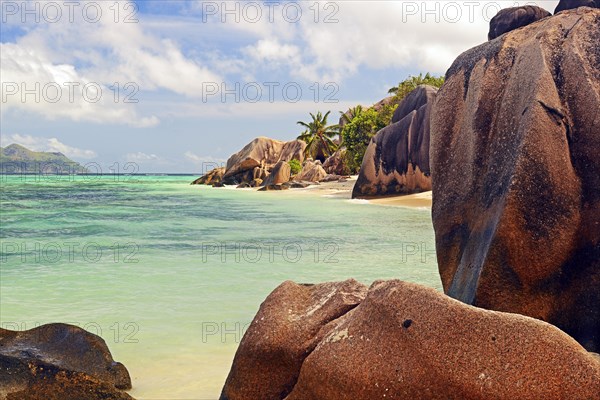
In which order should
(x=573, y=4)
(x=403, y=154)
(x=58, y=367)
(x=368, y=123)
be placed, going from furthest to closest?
(x=368, y=123), (x=403, y=154), (x=573, y=4), (x=58, y=367)

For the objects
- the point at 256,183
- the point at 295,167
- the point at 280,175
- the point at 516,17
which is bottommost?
the point at 256,183

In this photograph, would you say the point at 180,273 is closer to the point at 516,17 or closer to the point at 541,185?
the point at 516,17

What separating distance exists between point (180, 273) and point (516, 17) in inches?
272

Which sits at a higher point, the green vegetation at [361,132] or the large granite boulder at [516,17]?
the green vegetation at [361,132]

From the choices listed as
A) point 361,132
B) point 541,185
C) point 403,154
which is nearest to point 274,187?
point 361,132

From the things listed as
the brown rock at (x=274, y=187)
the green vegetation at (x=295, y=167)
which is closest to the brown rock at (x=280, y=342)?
the brown rock at (x=274, y=187)

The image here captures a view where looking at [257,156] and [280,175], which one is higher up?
[257,156]

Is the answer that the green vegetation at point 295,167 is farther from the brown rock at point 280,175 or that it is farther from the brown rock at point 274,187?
the brown rock at point 274,187

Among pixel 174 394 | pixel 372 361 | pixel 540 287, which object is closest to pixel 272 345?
pixel 372 361

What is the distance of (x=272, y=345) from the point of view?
405 centimetres

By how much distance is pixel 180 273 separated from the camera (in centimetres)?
1072

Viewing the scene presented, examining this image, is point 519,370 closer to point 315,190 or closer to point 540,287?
point 540,287

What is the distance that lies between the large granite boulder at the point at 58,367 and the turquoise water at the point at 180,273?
17.0 inches

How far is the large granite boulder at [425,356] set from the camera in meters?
3.15
